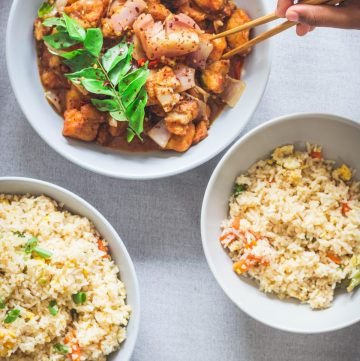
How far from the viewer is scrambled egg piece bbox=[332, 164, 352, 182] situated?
3.10 m

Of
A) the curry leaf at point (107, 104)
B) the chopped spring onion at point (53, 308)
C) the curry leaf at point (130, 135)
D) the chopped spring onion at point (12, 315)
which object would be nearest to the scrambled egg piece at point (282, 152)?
the curry leaf at point (130, 135)

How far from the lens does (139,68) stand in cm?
293

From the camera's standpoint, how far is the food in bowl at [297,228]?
3018mm

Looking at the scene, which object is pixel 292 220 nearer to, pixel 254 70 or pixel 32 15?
pixel 254 70

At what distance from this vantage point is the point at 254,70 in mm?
3043

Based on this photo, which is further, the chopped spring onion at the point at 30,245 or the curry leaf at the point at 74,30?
the chopped spring onion at the point at 30,245

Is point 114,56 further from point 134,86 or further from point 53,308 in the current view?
point 53,308

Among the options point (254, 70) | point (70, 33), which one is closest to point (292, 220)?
point (254, 70)

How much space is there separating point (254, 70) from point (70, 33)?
0.99 meters

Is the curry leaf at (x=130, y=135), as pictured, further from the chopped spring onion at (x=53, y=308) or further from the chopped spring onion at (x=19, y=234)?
the chopped spring onion at (x=53, y=308)

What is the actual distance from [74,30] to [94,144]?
634 millimetres

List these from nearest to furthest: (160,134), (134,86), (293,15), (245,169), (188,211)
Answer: (293,15) → (134,86) → (160,134) → (245,169) → (188,211)

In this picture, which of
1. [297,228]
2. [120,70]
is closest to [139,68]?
[120,70]

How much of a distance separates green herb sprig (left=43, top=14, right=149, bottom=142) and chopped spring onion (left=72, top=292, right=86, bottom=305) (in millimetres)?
859
